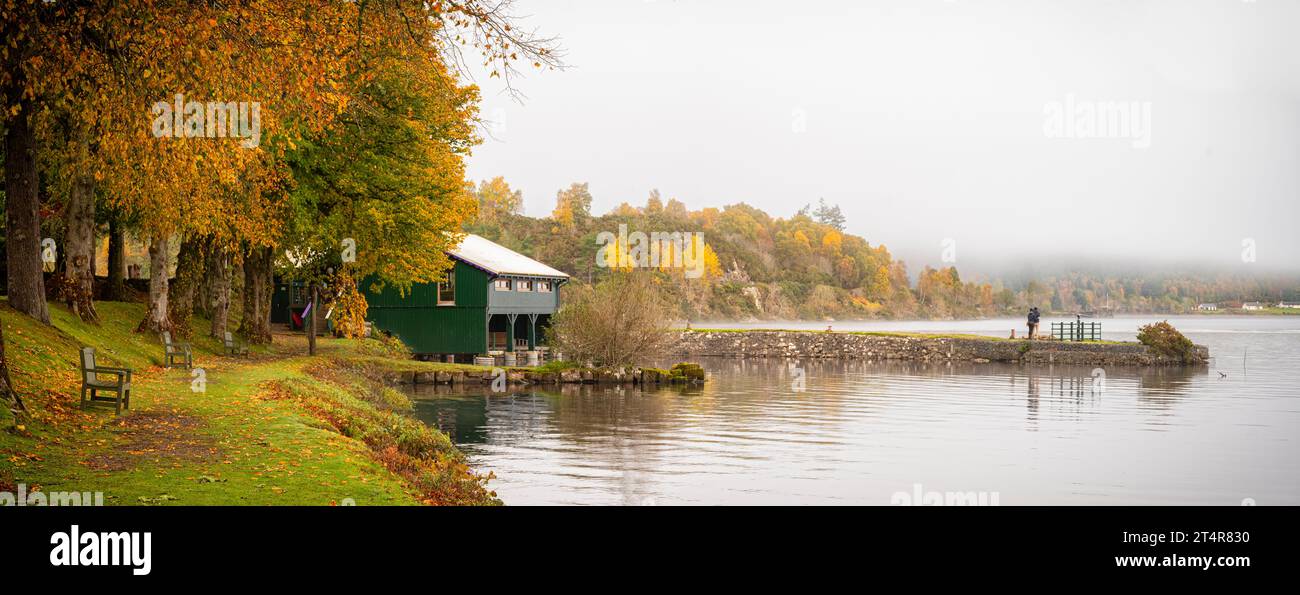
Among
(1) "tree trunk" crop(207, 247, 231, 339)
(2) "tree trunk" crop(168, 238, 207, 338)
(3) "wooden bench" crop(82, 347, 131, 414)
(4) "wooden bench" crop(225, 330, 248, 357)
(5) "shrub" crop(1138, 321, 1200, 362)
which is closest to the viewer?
(3) "wooden bench" crop(82, 347, 131, 414)

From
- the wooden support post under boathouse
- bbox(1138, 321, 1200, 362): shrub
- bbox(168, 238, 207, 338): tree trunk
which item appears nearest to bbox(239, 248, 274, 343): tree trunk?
bbox(168, 238, 207, 338): tree trunk

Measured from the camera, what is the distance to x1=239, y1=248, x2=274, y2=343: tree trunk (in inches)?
1566

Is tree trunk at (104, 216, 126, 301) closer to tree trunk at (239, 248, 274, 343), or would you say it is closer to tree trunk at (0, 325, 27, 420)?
tree trunk at (239, 248, 274, 343)

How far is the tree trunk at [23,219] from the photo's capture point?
76.2 feet

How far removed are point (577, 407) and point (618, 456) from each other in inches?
494

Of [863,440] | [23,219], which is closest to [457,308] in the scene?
[863,440]

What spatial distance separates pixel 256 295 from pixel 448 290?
1340 centimetres

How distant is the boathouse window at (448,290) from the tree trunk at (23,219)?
1089 inches

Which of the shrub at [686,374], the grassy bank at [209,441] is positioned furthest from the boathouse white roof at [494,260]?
the grassy bank at [209,441]

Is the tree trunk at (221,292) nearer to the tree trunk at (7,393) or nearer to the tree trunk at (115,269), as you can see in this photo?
the tree trunk at (115,269)

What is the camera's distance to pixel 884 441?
2911 cm

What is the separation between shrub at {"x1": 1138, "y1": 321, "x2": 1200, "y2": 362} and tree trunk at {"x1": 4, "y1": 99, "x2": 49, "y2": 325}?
6575cm
